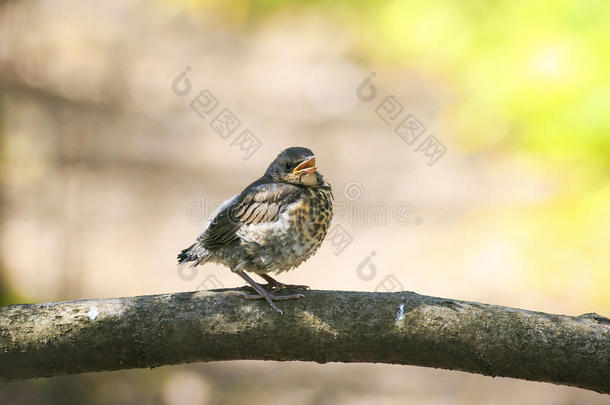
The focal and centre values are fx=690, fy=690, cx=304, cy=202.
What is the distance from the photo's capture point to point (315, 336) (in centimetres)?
288

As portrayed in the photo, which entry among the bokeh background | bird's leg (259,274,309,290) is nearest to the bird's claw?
bird's leg (259,274,309,290)

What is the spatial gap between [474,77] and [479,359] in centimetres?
644

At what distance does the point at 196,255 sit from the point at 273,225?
494 millimetres

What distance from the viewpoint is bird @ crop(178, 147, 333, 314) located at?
3439mm

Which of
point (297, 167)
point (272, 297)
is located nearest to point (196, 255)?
point (297, 167)

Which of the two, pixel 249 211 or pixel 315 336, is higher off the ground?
pixel 249 211

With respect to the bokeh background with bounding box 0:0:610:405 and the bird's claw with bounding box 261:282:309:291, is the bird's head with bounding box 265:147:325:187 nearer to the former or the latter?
the bird's claw with bounding box 261:282:309:291

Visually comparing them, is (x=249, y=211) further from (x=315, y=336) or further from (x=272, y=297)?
(x=315, y=336)

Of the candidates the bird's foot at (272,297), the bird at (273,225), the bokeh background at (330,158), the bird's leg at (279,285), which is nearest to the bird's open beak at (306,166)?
the bird at (273,225)

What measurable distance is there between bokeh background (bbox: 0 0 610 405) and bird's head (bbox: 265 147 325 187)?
8.16 ft

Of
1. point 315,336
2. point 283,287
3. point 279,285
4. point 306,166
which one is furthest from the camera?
point 306,166

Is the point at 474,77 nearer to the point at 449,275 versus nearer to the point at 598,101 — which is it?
the point at 598,101

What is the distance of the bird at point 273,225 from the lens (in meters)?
3.44

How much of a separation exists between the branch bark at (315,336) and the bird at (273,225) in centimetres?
50
